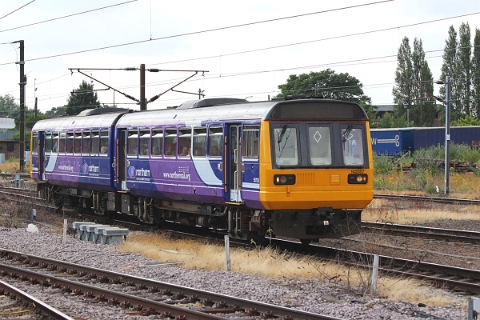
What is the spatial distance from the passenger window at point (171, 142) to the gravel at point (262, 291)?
10.8ft

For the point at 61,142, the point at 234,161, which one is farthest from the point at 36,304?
the point at 61,142

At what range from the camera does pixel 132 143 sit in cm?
2100

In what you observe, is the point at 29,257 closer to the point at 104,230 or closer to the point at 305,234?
the point at 104,230

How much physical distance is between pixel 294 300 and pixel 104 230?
7.64 meters

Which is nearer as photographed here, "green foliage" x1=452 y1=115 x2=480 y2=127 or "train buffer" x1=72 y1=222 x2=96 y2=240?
→ "train buffer" x1=72 y1=222 x2=96 y2=240

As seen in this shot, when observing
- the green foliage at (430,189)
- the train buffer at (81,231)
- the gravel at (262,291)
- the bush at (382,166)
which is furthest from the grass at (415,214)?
the bush at (382,166)

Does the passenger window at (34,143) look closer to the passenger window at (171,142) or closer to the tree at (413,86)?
the passenger window at (171,142)

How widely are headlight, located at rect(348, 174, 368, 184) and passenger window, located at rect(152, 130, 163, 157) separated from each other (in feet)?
18.3

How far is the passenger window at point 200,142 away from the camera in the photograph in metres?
17.2

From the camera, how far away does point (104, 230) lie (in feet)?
56.4

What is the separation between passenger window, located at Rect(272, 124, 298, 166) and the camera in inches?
586

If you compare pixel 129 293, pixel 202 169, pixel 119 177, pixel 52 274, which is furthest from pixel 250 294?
pixel 119 177

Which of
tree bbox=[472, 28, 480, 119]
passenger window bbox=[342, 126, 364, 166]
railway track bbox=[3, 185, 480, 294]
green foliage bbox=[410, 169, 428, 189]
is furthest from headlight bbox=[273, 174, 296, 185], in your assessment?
tree bbox=[472, 28, 480, 119]

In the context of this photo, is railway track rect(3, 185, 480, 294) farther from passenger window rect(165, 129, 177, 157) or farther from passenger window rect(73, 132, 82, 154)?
passenger window rect(73, 132, 82, 154)
